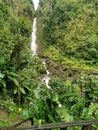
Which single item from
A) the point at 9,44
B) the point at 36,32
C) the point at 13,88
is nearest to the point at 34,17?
the point at 36,32

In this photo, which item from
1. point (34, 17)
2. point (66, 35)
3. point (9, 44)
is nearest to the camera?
point (9, 44)

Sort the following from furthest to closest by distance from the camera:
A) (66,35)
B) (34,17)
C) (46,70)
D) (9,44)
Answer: (34,17) < (66,35) < (46,70) < (9,44)

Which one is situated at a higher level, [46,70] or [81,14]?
[81,14]

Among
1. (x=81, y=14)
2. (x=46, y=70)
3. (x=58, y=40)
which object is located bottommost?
(x=46, y=70)

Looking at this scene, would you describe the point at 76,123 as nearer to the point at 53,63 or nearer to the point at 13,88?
the point at 13,88

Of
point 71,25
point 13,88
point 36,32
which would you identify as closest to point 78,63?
point 71,25

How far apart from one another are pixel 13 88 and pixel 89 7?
129 ft

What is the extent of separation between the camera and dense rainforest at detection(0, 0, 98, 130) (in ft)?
55.5

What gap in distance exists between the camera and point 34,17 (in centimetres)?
6838

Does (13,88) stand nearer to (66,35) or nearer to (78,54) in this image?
(78,54)

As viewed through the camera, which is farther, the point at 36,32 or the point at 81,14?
the point at 36,32

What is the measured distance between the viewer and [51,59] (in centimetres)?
4369

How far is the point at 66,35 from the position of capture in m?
49.9

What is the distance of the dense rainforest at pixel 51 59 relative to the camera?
666 inches
